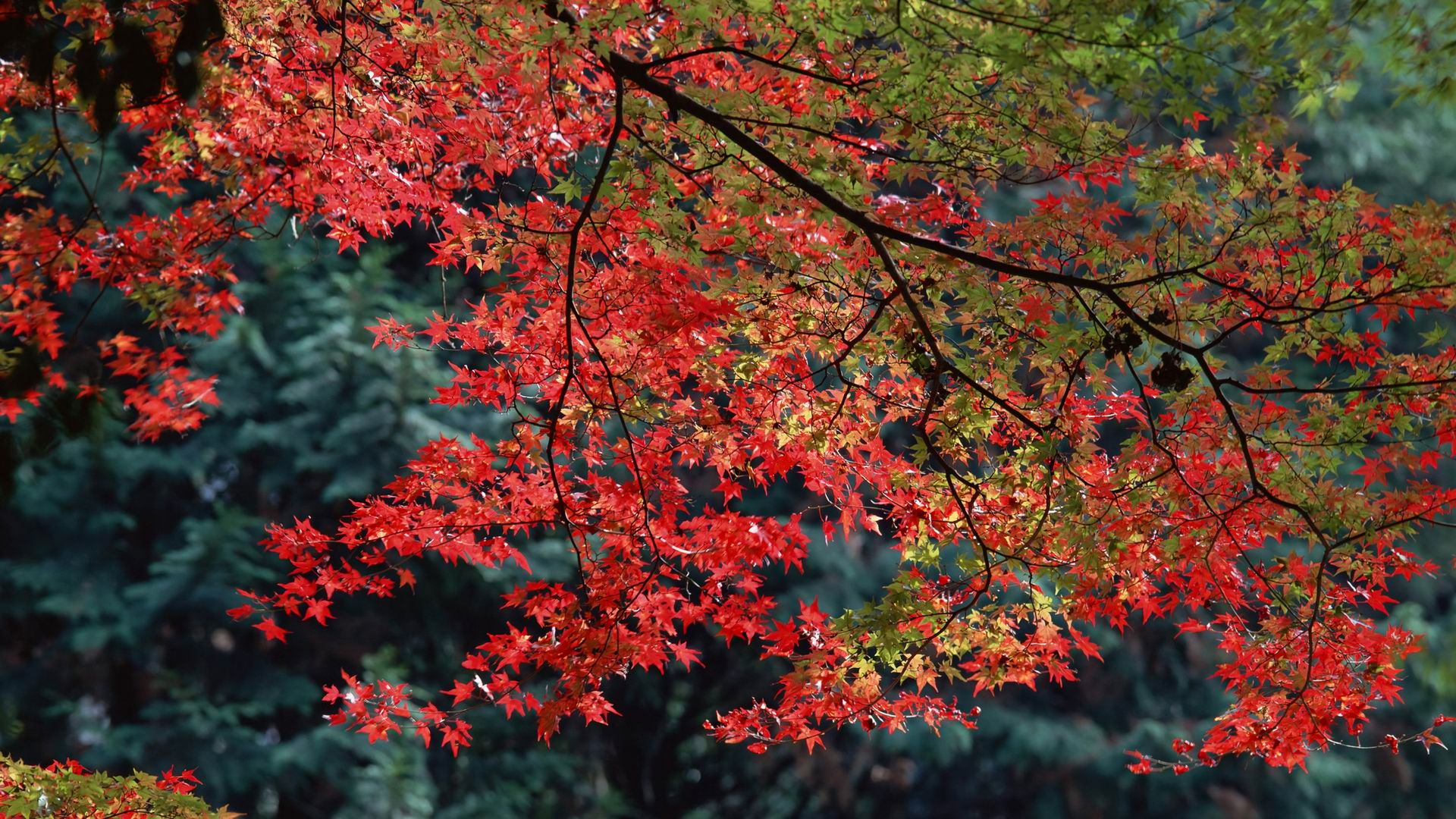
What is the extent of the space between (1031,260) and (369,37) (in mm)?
2149

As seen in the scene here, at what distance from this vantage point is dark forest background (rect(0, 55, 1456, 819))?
808cm

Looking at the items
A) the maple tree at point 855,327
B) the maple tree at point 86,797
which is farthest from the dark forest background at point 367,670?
the maple tree at point 86,797

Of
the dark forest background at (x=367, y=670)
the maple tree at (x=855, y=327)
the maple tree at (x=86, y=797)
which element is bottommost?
the maple tree at (x=86, y=797)

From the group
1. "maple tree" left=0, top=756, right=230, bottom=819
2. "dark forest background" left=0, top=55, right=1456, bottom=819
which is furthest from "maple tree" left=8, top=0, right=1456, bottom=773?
"dark forest background" left=0, top=55, right=1456, bottom=819

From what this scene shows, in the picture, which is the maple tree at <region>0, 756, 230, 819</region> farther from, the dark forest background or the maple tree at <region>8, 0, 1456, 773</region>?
the dark forest background

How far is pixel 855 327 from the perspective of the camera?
3.22 meters

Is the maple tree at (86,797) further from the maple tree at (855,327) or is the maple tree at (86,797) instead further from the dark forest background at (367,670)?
the dark forest background at (367,670)

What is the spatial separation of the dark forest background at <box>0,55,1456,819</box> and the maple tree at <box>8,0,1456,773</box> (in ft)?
15.0

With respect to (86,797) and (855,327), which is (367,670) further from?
(855,327)

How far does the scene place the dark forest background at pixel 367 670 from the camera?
8078 mm

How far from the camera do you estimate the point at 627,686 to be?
8.87m

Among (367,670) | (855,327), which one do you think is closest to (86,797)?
(855,327)

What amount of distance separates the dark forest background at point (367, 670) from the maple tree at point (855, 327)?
15.0ft

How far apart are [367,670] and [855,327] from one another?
21.6ft
